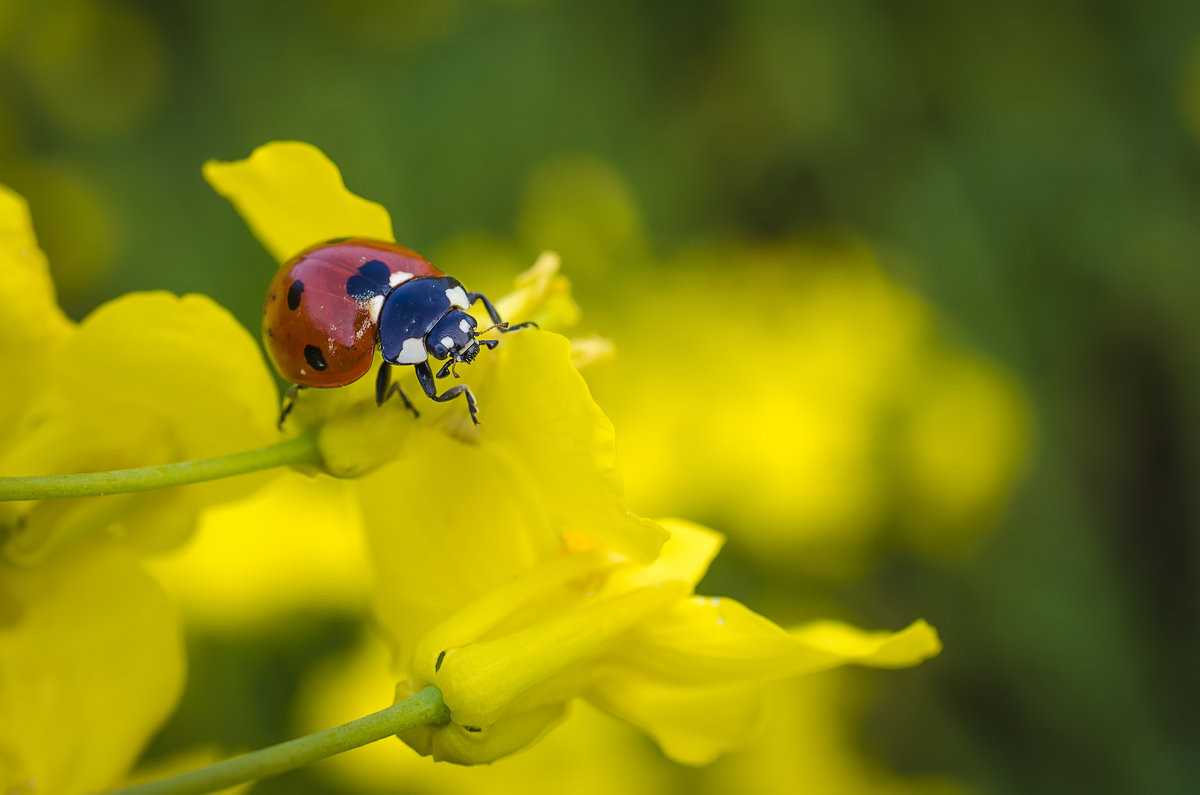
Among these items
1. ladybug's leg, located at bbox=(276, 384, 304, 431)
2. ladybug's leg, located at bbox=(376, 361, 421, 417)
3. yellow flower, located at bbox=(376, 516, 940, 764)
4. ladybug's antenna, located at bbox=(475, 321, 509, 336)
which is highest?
ladybug's antenna, located at bbox=(475, 321, 509, 336)

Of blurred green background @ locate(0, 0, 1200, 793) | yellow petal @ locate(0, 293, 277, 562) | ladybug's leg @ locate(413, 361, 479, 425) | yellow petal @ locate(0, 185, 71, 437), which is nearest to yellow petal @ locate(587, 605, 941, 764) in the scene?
ladybug's leg @ locate(413, 361, 479, 425)

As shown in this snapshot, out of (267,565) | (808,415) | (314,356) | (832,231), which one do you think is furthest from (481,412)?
(832,231)

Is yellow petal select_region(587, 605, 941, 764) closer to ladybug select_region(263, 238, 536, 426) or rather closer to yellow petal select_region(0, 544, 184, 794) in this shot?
→ ladybug select_region(263, 238, 536, 426)

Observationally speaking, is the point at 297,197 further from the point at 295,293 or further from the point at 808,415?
the point at 808,415

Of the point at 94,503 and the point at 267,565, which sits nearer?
the point at 94,503

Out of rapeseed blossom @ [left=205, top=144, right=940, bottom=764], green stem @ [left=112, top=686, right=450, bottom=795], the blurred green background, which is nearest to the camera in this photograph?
green stem @ [left=112, top=686, right=450, bottom=795]

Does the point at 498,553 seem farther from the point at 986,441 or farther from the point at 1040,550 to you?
the point at 986,441

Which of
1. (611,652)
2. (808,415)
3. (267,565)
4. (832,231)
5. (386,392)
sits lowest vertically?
(267,565)
